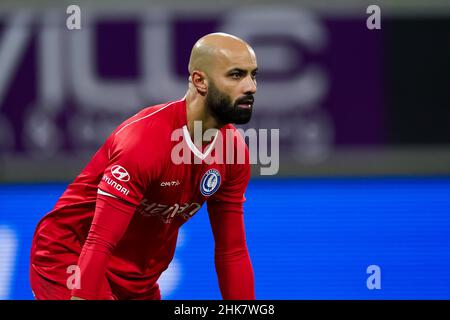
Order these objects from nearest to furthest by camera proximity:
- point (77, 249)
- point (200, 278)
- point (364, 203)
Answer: point (77, 249)
point (200, 278)
point (364, 203)

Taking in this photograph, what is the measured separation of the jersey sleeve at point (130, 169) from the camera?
10.9 feet

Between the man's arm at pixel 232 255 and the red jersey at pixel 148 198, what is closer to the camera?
the red jersey at pixel 148 198

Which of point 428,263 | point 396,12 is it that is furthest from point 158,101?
point 428,263

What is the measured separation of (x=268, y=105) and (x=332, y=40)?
2.08 feet

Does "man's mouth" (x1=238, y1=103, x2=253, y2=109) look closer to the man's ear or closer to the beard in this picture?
the beard

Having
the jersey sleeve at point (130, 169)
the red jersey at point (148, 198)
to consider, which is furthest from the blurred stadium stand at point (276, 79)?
the jersey sleeve at point (130, 169)

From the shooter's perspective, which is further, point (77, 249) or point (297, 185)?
point (297, 185)

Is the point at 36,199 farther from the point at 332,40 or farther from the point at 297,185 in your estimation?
the point at 332,40

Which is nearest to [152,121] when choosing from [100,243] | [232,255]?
[100,243]

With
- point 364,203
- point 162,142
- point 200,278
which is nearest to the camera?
point 162,142

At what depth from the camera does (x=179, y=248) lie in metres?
5.64

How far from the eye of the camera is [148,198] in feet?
11.7

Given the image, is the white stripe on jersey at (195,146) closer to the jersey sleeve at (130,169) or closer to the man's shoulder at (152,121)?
the man's shoulder at (152,121)

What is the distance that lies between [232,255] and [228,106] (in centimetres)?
59
